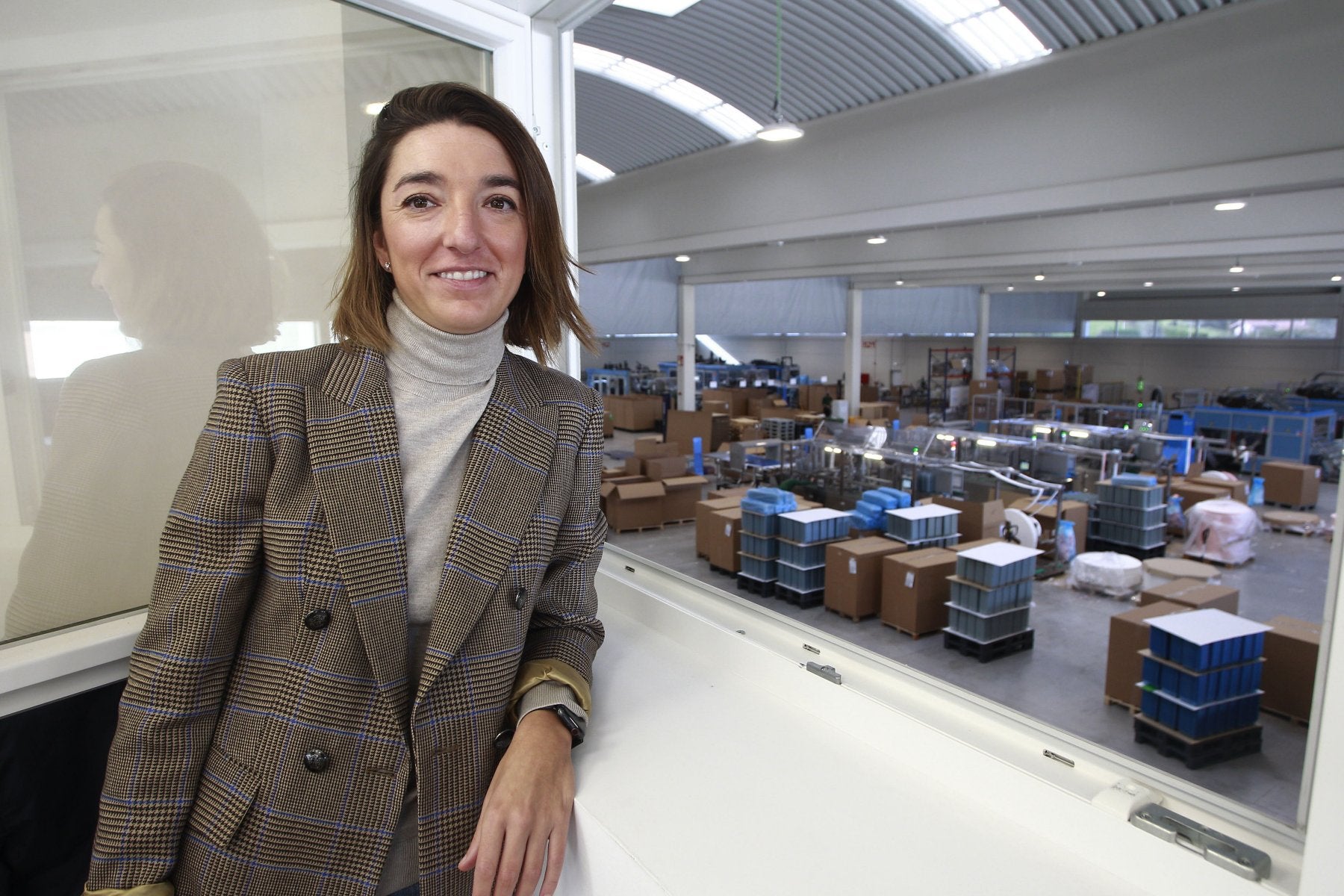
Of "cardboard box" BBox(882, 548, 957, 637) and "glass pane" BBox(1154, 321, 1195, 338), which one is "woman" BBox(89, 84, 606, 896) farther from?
"glass pane" BBox(1154, 321, 1195, 338)

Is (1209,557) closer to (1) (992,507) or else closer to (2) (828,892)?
(1) (992,507)

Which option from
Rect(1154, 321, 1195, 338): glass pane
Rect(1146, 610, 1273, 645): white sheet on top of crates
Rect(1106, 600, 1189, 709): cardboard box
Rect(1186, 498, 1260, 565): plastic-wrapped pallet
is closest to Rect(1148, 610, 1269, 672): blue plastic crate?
Rect(1146, 610, 1273, 645): white sheet on top of crates

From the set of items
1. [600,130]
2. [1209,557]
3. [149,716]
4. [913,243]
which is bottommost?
[1209,557]

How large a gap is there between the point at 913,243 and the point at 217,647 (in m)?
14.8

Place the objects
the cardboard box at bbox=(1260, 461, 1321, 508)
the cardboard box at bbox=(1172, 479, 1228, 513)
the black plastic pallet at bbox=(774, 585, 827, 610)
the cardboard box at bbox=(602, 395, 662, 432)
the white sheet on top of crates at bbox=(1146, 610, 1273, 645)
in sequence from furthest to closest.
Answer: the cardboard box at bbox=(602, 395, 662, 432) < the cardboard box at bbox=(1260, 461, 1321, 508) < the cardboard box at bbox=(1172, 479, 1228, 513) < the black plastic pallet at bbox=(774, 585, 827, 610) < the white sheet on top of crates at bbox=(1146, 610, 1273, 645)

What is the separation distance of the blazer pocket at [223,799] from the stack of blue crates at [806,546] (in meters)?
7.67

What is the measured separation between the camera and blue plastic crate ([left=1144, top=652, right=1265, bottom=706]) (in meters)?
5.54

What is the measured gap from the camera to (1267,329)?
2486 cm

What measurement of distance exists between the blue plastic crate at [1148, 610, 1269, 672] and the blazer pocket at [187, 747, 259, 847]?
19.0ft

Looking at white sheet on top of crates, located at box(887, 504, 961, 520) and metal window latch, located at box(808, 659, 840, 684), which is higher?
metal window latch, located at box(808, 659, 840, 684)

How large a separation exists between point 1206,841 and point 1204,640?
5458 mm

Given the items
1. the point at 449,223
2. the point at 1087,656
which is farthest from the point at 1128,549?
the point at 449,223

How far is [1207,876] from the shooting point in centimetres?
96

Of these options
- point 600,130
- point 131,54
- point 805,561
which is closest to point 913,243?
point 600,130
